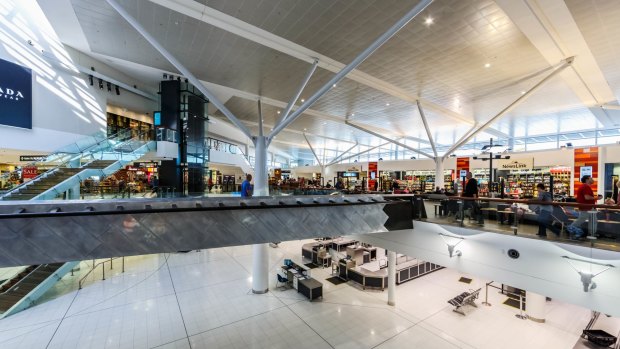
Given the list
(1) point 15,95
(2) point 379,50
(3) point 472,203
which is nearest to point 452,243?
(3) point 472,203

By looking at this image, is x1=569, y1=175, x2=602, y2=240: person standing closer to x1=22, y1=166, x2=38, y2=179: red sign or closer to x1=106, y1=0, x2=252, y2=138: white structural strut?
x1=106, y1=0, x2=252, y2=138: white structural strut

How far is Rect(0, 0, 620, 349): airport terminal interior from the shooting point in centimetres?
524

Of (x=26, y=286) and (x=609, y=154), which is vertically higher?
(x=609, y=154)

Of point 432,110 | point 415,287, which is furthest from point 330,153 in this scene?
point 415,287

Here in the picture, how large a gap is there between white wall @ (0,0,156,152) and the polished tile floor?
6.51 meters

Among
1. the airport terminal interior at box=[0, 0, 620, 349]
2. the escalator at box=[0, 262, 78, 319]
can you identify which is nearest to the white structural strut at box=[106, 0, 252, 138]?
the airport terminal interior at box=[0, 0, 620, 349]

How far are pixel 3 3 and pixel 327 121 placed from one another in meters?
15.0

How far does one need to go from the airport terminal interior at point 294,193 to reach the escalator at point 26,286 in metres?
0.07

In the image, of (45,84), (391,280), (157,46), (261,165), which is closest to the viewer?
(157,46)

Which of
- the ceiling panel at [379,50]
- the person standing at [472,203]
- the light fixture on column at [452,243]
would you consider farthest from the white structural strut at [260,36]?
the light fixture on column at [452,243]

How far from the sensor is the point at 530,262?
5.62 m

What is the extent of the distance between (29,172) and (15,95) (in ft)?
10.2

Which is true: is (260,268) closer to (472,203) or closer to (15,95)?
(472,203)

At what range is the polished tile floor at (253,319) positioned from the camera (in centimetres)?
776
